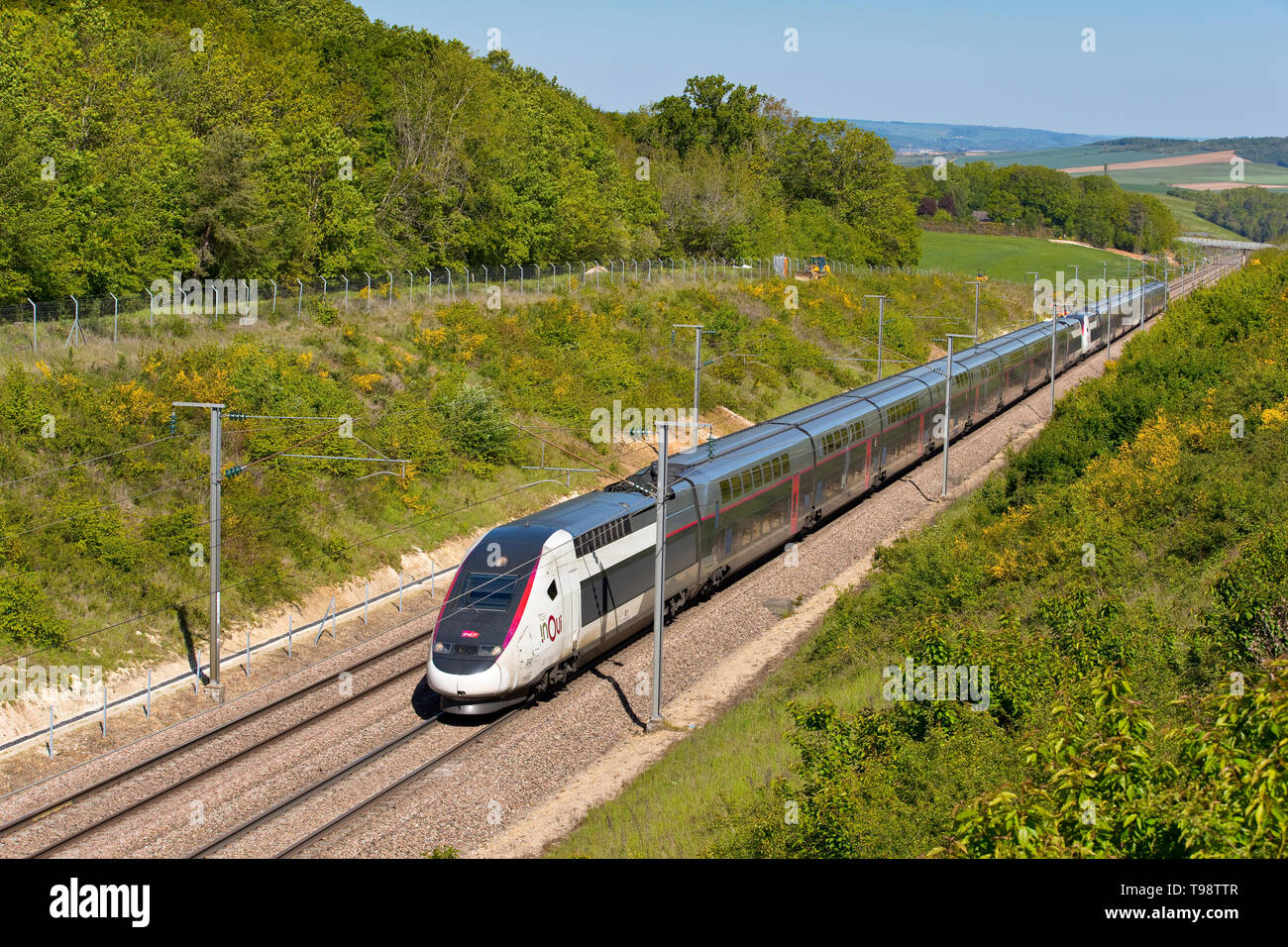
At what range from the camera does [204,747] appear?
2247 cm

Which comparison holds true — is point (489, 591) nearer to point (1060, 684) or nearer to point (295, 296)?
point (1060, 684)

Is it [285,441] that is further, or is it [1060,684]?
[285,441]

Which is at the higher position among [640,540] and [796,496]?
[640,540]

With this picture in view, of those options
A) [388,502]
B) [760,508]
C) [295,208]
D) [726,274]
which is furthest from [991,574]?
[726,274]

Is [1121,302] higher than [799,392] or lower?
higher

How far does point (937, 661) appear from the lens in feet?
59.0

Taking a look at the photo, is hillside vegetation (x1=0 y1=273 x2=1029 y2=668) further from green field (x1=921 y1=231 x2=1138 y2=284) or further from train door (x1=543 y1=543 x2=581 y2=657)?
green field (x1=921 y1=231 x2=1138 y2=284)

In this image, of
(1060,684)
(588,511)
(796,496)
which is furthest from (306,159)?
(1060,684)

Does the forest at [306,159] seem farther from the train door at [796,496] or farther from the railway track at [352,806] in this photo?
the train door at [796,496]

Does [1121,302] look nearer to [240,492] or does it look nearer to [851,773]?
[240,492]
